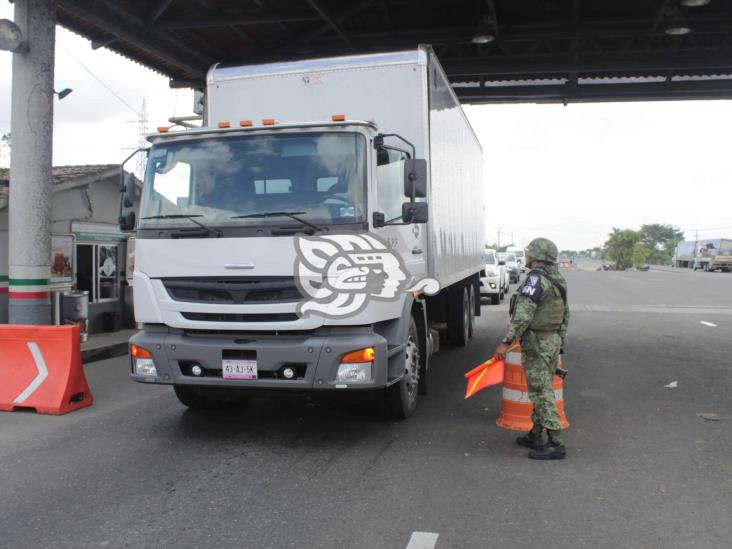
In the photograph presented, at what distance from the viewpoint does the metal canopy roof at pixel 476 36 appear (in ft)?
35.7

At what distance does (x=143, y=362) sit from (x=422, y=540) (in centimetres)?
300

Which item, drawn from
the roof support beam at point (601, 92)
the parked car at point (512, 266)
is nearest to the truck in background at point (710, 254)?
the parked car at point (512, 266)

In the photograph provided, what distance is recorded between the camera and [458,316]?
34.3 ft

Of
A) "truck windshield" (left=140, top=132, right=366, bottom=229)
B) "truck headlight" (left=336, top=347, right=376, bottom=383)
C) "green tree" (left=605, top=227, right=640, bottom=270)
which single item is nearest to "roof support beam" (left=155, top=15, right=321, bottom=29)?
"truck windshield" (left=140, top=132, right=366, bottom=229)

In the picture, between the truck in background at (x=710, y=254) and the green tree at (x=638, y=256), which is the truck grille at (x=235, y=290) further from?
the green tree at (x=638, y=256)

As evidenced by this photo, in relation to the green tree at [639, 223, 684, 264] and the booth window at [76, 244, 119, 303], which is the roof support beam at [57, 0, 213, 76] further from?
the green tree at [639, 223, 684, 264]

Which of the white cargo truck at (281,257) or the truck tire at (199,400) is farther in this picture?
the truck tire at (199,400)

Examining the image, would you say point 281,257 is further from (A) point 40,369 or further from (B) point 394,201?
(A) point 40,369

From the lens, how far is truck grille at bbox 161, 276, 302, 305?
512 centimetres

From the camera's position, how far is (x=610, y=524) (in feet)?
12.7

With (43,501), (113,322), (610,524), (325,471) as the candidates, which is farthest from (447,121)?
(113,322)

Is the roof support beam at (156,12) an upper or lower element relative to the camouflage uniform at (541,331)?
Answer: upper

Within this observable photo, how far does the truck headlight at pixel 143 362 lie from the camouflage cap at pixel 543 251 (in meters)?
3.35

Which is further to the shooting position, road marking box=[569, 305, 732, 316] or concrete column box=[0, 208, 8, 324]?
road marking box=[569, 305, 732, 316]
